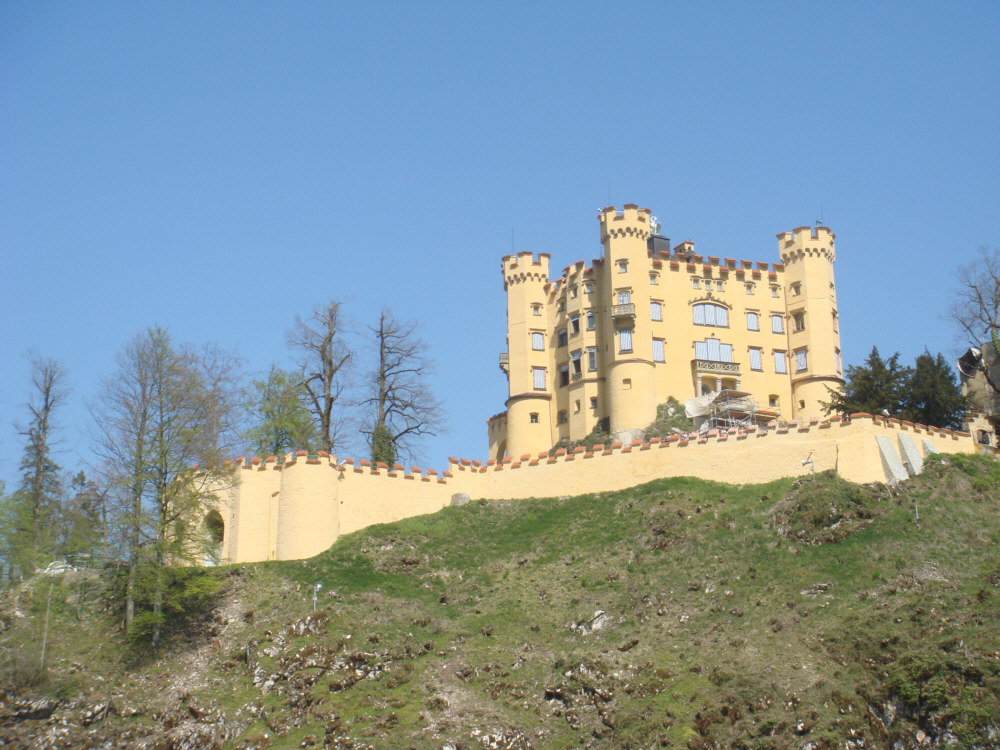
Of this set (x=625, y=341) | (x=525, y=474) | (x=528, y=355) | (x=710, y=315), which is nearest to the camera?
(x=525, y=474)

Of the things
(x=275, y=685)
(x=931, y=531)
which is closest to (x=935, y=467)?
(x=931, y=531)

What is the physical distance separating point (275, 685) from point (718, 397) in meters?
34.9

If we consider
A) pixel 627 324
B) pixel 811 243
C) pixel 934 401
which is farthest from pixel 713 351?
pixel 934 401

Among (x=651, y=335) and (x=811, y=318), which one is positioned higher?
(x=811, y=318)

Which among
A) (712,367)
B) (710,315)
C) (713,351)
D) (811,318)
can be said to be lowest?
(712,367)

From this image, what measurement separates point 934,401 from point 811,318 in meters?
16.2

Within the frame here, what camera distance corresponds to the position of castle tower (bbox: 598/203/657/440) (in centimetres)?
6612

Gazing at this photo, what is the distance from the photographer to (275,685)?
3812 centimetres

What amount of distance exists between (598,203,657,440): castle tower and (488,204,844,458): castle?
74 millimetres

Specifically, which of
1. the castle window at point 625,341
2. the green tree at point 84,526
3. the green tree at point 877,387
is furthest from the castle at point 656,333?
the green tree at point 84,526

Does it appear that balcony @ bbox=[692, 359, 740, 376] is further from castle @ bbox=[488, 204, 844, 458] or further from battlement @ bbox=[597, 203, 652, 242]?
battlement @ bbox=[597, 203, 652, 242]

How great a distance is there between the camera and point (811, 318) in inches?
2751

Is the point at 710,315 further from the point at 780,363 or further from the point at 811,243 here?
the point at 811,243

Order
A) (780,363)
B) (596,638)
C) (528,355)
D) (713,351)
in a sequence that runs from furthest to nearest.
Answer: (528,355)
(780,363)
(713,351)
(596,638)
